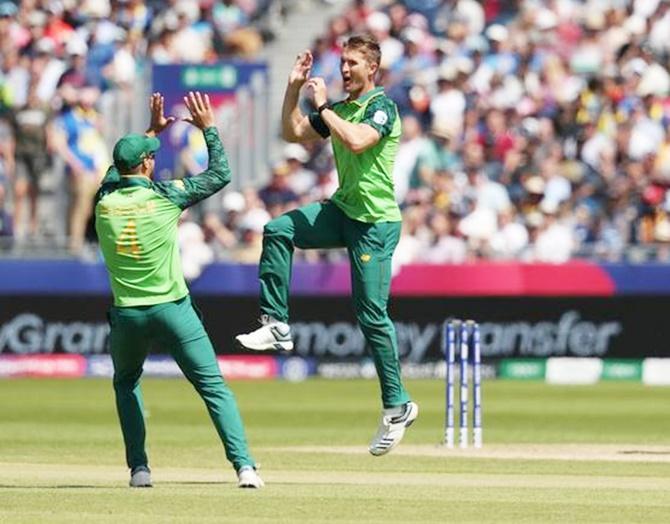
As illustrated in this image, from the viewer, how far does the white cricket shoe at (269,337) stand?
40.1 feet

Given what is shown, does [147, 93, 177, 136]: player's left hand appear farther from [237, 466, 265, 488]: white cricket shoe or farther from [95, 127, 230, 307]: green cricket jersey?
[237, 466, 265, 488]: white cricket shoe

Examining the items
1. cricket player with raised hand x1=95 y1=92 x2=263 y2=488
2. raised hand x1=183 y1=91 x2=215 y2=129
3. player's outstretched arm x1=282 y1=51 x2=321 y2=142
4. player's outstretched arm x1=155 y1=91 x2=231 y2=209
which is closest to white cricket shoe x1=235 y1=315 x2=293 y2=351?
cricket player with raised hand x1=95 y1=92 x2=263 y2=488

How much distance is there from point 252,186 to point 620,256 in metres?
4.92

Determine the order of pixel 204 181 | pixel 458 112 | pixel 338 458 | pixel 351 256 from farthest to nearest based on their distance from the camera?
pixel 458 112, pixel 338 458, pixel 351 256, pixel 204 181

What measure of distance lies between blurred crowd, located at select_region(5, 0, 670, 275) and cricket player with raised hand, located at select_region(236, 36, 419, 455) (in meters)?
11.0

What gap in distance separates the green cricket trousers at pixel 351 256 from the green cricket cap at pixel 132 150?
0.99 m

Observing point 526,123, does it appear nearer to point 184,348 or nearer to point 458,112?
point 458,112

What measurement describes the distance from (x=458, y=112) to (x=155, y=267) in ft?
46.0

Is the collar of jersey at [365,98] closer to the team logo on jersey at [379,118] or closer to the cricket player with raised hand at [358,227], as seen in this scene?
the cricket player with raised hand at [358,227]

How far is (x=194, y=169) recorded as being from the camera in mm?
24750

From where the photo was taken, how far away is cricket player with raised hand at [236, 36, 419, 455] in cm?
1225

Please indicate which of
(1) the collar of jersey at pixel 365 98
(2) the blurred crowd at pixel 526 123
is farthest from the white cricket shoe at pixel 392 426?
(2) the blurred crowd at pixel 526 123

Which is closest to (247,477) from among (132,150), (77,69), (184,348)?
(184,348)

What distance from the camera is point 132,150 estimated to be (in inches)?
461
